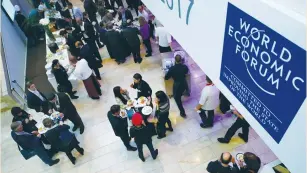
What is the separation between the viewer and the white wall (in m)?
1.36

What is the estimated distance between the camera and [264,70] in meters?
1.70

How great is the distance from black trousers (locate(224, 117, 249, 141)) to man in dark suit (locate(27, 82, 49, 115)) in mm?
4614

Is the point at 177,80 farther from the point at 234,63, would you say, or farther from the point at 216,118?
the point at 234,63

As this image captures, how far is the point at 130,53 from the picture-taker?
8.50m

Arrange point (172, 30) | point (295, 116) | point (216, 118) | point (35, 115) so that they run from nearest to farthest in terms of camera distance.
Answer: point (295, 116) → point (172, 30) → point (216, 118) → point (35, 115)

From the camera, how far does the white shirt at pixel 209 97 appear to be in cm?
489

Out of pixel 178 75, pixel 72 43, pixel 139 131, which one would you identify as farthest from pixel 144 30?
pixel 139 131

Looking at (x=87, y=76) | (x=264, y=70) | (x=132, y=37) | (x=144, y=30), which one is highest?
(x=264, y=70)

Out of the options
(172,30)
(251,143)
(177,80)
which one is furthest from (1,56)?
(251,143)

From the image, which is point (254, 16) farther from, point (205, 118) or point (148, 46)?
point (148, 46)

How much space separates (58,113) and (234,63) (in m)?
4.54

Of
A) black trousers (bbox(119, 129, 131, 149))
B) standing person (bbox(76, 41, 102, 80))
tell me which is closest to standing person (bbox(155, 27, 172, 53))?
standing person (bbox(76, 41, 102, 80))

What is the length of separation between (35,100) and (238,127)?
5.04 metres

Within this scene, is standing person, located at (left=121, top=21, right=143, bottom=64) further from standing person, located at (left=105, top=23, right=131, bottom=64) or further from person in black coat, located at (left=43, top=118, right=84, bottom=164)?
person in black coat, located at (left=43, top=118, right=84, bottom=164)
